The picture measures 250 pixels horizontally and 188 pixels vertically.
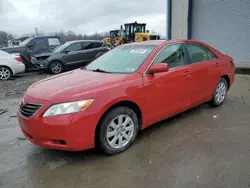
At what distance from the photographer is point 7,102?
20.5ft

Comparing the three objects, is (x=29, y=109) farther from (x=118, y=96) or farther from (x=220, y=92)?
(x=220, y=92)

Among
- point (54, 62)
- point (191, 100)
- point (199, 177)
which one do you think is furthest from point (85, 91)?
point (54, 62)

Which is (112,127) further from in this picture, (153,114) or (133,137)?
(153,114)

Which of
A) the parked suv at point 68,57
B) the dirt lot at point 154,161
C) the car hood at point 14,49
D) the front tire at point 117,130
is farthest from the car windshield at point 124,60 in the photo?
the car hood at point 14,49

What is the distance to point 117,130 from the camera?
312 cm

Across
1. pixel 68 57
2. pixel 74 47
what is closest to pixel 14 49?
pixel 68 57

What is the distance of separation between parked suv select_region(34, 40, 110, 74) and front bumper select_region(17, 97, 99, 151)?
802 centimetres

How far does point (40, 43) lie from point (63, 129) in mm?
10376

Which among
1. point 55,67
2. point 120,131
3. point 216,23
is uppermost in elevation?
point 216,23

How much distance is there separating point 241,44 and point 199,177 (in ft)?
28.5

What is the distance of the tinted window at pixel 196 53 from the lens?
4.24m

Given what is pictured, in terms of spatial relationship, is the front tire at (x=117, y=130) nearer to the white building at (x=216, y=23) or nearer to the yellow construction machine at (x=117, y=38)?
the white building at (x=216, y=23)

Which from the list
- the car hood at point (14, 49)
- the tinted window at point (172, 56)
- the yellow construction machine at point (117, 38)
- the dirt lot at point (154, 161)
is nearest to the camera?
the dirt lot at point (154, 161)

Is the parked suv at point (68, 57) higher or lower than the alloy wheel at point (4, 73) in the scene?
higher
